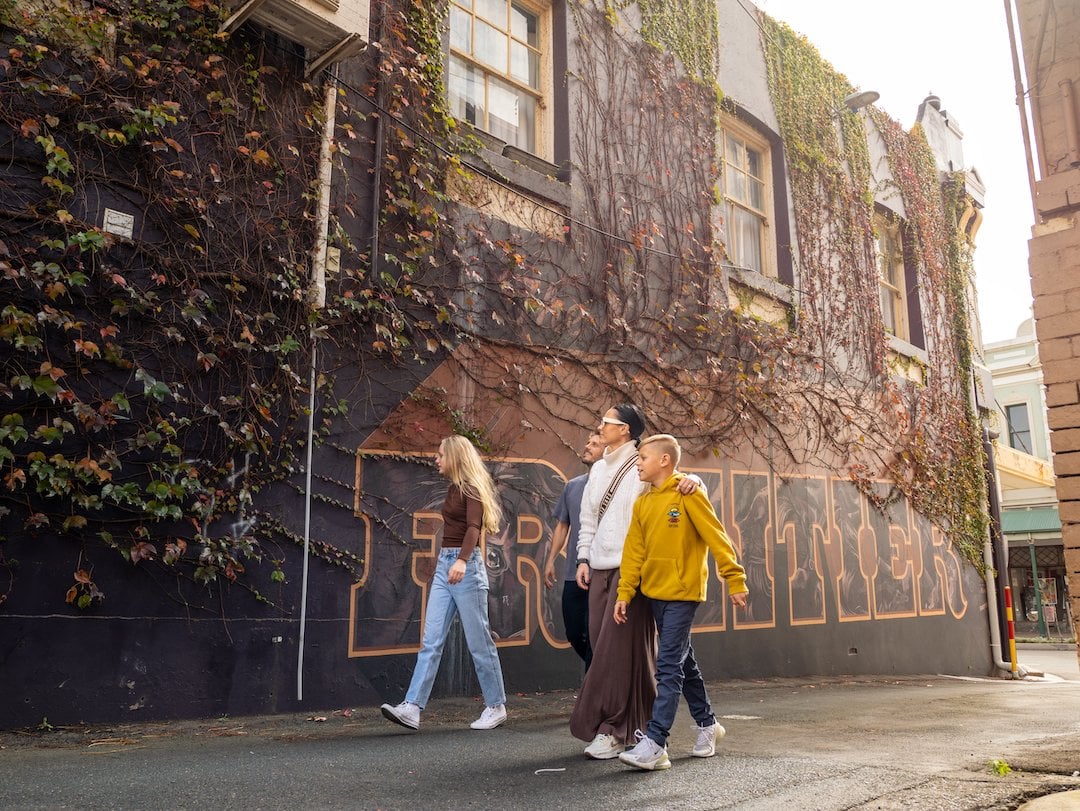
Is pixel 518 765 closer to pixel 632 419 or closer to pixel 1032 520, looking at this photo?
pixel 632 419

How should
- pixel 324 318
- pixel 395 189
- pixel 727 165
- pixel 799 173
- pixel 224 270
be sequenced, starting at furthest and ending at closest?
pixel 799 173, pixel 727 165, pixel 395 189, pixel 324 318, pixel 224 270

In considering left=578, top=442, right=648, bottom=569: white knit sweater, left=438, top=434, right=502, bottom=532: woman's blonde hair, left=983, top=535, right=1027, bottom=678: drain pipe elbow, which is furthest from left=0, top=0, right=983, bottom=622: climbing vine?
left=983, top=535, right=1027, bottom=678: drain pipe elbow

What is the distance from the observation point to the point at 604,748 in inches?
170

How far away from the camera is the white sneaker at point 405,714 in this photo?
4.97 meters

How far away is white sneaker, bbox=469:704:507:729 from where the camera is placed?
207 inches

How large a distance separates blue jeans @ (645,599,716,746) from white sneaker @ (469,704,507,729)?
124cm

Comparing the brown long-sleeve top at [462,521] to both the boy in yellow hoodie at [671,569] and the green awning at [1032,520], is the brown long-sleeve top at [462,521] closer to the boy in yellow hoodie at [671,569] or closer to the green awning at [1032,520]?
the boy in yellow hoodie at [671,569]

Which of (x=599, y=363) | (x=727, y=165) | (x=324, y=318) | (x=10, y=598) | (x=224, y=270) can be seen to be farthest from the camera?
(x=727, y=165)

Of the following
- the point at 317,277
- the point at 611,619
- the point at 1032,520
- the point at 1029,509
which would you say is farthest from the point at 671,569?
the point at 1029,509

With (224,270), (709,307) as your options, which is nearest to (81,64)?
(224,270)

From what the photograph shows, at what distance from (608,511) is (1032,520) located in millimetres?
24576

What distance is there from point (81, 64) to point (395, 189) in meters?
2.28

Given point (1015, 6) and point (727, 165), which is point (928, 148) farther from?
point (1015, 6)

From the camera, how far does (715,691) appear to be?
7969mm
